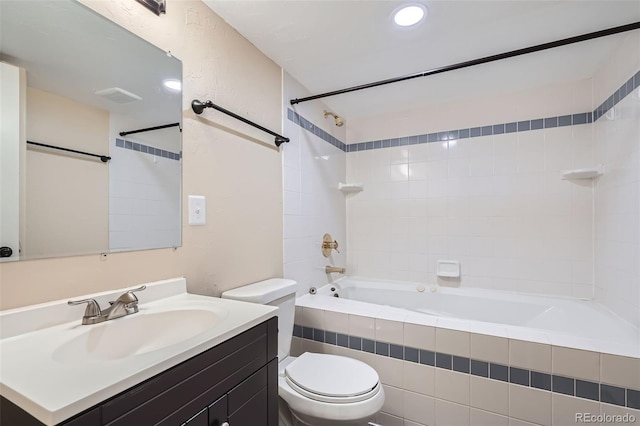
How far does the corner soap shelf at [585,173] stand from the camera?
2.02 m

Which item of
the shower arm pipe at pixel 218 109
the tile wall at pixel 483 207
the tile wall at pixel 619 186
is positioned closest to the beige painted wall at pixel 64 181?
the shower arm pipe at pixel 218 109

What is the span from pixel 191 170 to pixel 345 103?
1.70 m

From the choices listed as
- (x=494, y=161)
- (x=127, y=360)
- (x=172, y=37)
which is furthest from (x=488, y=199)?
(x=127, y=360)

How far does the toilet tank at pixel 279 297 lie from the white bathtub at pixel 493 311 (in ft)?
0.95

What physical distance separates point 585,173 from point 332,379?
2.20 meters

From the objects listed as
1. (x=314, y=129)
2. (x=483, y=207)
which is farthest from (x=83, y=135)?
(x=483, y=207)

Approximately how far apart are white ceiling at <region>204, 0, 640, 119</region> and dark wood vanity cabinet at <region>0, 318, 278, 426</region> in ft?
4.85

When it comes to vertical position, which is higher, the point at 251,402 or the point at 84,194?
the point at 84,194

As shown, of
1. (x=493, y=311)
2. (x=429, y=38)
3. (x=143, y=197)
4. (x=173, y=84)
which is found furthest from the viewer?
(x=493, y=311)

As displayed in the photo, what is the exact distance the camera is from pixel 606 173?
77.7 inches

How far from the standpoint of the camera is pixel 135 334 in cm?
99

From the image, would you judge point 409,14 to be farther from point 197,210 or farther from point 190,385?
point 190,385

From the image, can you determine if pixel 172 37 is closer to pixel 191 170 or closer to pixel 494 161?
pixel 191 170

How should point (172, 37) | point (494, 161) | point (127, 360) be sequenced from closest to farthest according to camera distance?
point (127, 360) < point (172, 37) < point (494, 161)
